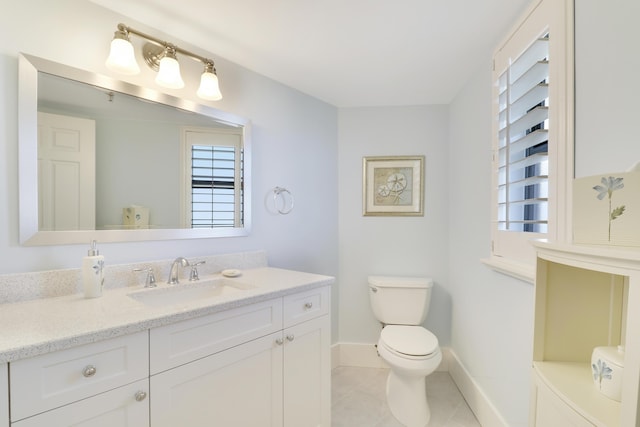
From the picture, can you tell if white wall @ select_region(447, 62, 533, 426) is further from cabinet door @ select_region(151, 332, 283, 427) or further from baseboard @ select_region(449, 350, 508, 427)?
cabinet door @ select_region(151, 332, 283, 427)

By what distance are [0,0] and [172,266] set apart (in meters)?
1.20

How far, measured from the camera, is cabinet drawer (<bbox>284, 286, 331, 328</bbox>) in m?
1.46

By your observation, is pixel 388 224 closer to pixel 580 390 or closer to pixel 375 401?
pixel 375 401

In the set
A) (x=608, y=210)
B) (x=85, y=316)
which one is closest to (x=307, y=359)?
(x=85, y=316)

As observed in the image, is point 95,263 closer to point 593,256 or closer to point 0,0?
point 0,0

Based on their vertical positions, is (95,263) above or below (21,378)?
above

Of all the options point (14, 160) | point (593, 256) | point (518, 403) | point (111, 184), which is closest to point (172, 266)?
point (111, 184)

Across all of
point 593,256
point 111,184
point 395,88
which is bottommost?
point 593,256

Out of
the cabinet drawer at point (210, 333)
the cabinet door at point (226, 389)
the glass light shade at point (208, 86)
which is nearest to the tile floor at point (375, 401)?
the cabinet door at point (226, 389)

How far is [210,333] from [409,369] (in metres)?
1.24

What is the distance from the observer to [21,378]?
2.49 feet

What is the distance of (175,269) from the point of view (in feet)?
5.02

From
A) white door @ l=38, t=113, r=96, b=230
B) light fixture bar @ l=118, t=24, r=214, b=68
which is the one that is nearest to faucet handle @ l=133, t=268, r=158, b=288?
white door @ l=38, t=113, r=96, b=230

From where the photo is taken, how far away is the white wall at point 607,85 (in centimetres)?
85
